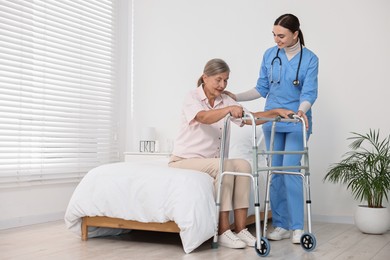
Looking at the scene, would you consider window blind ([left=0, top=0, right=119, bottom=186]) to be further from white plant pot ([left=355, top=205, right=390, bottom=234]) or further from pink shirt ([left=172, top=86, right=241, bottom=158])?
white plant pot ([left=355, top=205, right=390, bottom=234])

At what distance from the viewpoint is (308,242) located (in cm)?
295

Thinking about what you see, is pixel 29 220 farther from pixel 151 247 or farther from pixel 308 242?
pixel 308 242

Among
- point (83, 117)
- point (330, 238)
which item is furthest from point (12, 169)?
point (330, 238)

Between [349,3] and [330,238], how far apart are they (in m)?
2.06

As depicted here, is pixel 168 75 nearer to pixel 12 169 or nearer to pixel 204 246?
pixel 12 169

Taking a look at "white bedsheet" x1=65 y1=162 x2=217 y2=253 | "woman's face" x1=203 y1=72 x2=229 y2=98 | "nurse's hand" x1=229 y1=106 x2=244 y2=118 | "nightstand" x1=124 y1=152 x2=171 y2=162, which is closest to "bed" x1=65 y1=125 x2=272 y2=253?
"white bedsheet" x1=65 y1=162 x2=217 y2=253

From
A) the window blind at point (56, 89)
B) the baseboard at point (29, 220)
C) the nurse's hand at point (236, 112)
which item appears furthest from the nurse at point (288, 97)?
the baseboard at point (29, 220)

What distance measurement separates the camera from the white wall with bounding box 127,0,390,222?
4.29 meters

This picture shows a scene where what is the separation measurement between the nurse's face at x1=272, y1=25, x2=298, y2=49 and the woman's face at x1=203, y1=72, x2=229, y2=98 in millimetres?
421

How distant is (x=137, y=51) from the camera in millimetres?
5512

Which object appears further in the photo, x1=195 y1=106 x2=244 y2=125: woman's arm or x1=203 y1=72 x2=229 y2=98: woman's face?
x1=203 y1=72 x2=229 y2=98: woman's face

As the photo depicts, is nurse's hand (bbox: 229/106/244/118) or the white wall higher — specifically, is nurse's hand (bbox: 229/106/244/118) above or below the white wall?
below

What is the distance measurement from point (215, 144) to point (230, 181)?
12.8 inches

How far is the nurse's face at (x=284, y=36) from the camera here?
3225mm
